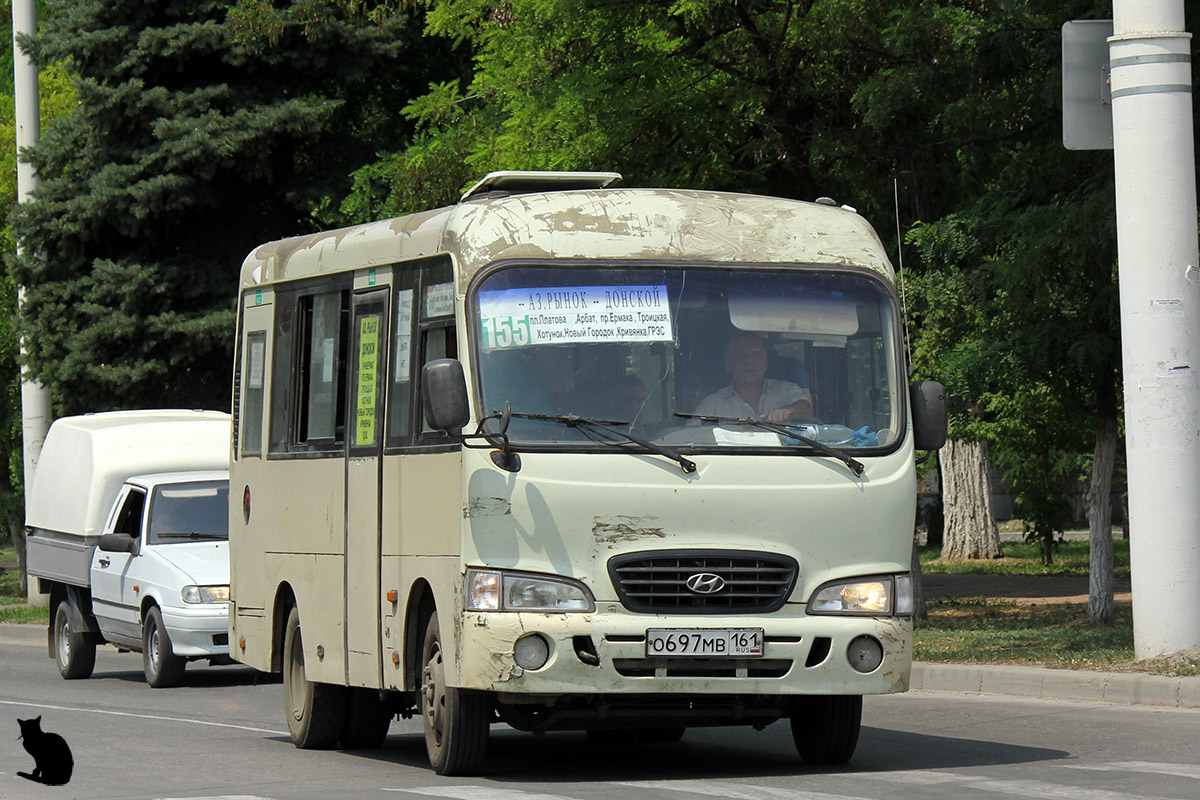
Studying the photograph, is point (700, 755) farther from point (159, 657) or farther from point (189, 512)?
point (189, 512)

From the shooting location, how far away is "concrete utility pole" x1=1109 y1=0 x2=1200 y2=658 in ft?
45.5

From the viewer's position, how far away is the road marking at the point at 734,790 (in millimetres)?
8852

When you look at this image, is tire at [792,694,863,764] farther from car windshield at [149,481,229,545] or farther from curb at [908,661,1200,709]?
car windshield at [149,481,229,545]

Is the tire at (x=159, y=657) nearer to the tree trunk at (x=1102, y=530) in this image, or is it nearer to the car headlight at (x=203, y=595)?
the car headlight at (x=203, y=595)

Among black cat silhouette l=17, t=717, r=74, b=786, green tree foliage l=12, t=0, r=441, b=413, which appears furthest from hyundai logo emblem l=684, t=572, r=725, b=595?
green tree foliage l=12, t=0, r=441, b=413

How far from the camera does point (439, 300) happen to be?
9.98 m

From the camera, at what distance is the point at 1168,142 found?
45.7 feet

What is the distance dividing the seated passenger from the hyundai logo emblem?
31.3 inches

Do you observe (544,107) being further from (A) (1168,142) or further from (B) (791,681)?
(B) (791,681)

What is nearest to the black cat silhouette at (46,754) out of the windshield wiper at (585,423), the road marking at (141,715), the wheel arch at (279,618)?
the road marking at (141,715)

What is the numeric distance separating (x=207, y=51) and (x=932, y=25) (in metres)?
13.7

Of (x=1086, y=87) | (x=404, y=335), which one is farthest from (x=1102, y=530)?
(x=404, y=335)

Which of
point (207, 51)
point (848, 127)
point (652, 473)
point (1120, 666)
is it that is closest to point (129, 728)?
point (652, 473)

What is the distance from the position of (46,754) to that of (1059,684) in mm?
6654
